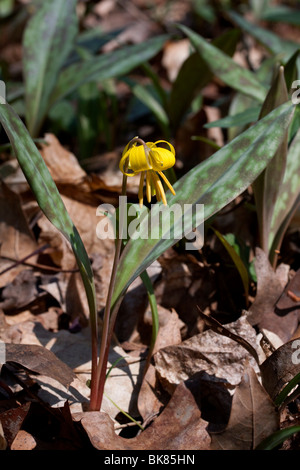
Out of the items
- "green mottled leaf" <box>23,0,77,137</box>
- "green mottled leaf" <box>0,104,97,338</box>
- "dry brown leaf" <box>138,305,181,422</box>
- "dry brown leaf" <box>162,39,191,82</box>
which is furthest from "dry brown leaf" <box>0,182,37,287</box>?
"dry brown leaf" <box>162,39,191,82</box>

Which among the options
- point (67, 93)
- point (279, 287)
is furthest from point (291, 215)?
point (67, 93)

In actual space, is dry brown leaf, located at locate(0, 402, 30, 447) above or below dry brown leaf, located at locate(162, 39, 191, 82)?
below

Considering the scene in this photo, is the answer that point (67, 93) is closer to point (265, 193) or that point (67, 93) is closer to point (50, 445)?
point (265, 193)

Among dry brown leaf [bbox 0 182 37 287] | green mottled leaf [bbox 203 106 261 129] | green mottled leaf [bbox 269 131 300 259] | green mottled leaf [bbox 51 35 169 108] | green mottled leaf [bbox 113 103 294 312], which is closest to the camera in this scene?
green mottled leaf [bbox 113 103 294 312]

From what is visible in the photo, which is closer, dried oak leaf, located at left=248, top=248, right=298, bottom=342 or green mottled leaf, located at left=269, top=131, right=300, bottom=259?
dried oak leaf, located at left=248, top=248, right=298, bottom=342

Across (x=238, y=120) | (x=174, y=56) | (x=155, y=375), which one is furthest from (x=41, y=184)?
(x=174, y=56)

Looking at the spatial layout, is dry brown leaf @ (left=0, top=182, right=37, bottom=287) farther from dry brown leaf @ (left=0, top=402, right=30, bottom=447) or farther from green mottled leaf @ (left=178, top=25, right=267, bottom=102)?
green mottled leaf @ (left=178, top=25, right=267, bottom=102)
